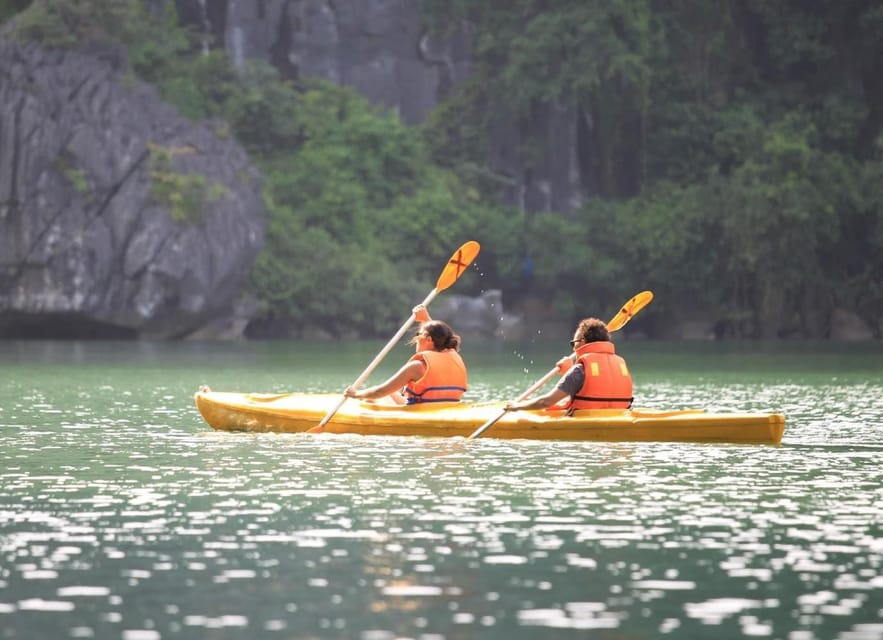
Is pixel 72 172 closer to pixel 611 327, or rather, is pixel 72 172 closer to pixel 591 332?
pixel 611 327

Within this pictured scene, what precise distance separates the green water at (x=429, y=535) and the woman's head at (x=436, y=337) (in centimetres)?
93

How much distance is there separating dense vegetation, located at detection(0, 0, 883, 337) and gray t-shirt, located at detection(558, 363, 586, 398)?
130 ft

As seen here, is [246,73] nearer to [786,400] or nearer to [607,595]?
[786,400]

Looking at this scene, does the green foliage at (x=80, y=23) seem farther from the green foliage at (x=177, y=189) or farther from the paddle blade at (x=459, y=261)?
the paddle blade at (x=459, y=261)

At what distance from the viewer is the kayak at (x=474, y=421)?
642 inches

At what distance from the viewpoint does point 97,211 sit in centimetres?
5044

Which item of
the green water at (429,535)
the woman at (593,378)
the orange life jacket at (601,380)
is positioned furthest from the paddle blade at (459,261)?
the orange life jacket at (601,380)

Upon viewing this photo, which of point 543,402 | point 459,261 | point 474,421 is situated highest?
point 459,261

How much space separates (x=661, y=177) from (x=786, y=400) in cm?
4054

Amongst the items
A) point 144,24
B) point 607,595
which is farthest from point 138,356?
point 607,595

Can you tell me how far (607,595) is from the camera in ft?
29.7

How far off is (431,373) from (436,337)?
36 centimetres

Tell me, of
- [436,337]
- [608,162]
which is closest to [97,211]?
[608,162]

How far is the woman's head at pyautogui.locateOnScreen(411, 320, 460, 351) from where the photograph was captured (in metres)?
17.2
